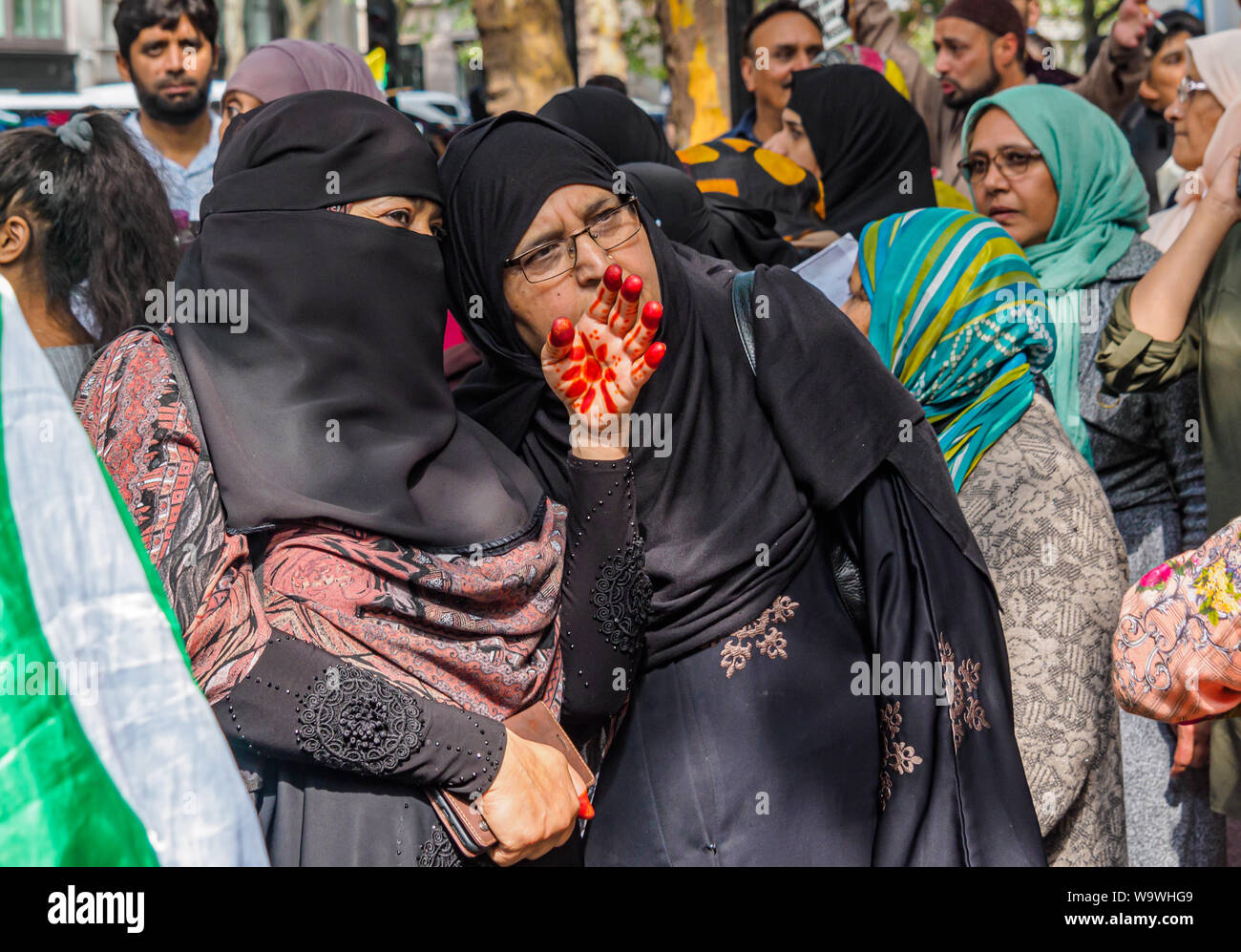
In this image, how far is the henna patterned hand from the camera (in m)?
1.97

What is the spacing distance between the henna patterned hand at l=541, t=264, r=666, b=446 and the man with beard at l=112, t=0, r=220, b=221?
3138 millimetres

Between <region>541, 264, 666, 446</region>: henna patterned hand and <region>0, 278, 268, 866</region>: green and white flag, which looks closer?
<region>0, 278, 268, 866</region>: green and white flag

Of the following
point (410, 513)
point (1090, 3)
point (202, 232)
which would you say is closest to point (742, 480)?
point (410, 513)

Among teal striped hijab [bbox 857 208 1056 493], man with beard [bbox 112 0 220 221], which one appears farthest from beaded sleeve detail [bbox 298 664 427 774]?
man with beard [bbox 112 0 220 221]

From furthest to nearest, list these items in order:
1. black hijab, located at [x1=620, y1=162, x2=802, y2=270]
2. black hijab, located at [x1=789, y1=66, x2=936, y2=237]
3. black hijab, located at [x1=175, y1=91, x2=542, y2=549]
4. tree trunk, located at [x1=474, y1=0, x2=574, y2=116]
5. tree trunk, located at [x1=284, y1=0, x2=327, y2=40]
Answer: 1. tree trunk, located at [x1=284, y1=0, x2=327, y2=40]
2. tree trunk, located at [x1=474, y1=0, x2=574, y2=116]
3. black hijab, located at [x1=789, y1=66, x2=936, y2=237]
4. black hijab, located at [x1=620, y1=162, x2=802, y2=270]
5. black hijab, located at [x1=175, y1=91, x2=542, y2=549]

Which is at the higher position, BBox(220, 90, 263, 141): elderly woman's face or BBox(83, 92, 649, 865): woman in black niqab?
BBox(220, 90, 263, 141): elderly woman's face

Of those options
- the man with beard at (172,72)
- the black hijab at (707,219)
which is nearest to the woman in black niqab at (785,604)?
the black hijab at (707,219)

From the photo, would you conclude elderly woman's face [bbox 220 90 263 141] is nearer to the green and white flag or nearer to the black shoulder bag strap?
the black shoulder bag strap

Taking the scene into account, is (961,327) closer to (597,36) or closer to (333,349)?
(333,349)

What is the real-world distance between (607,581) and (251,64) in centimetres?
278

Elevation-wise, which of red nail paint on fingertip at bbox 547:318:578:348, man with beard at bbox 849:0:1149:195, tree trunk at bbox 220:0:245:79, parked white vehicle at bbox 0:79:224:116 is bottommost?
red nail paint on fingertip at bbox 547:318:578:348

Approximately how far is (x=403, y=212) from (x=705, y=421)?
614 mm

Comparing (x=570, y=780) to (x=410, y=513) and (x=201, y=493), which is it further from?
(x=201, y=493)

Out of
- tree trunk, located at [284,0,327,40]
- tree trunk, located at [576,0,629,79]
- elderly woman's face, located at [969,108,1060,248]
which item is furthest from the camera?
tree trunk, located at [284,0,327,40]
